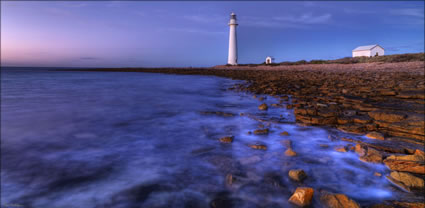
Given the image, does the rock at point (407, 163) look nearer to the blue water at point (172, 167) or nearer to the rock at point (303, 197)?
the blue water at point (172, 167)

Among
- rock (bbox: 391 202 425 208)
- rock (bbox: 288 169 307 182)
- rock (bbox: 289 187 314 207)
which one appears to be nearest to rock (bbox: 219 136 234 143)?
rock (bbox: 288 169 307 182)

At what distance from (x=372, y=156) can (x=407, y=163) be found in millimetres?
345

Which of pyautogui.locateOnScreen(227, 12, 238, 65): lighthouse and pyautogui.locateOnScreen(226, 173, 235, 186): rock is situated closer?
pyautogui.locateOnScreen(226, 173, 235, 186): rock

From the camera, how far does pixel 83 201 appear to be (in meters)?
2.15

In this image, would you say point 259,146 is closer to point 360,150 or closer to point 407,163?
point 360,150

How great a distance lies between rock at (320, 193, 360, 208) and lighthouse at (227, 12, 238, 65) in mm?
39025

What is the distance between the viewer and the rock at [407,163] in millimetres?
2236

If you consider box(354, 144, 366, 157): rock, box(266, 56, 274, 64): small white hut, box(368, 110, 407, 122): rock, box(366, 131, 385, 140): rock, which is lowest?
box(354, 144, 366, 157): rock

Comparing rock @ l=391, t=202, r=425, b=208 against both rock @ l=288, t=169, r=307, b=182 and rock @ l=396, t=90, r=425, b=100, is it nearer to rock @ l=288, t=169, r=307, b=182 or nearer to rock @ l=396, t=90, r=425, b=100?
rock @ l=288, t=169, r=307, b=182

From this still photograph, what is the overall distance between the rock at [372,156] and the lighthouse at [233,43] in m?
38.1

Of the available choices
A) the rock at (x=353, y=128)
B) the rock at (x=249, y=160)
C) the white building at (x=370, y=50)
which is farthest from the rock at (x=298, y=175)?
the white building at (x=370, y=50)

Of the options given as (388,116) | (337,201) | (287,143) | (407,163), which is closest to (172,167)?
(287,143)

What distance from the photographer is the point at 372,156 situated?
263cm

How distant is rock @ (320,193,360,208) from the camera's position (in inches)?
68.5
